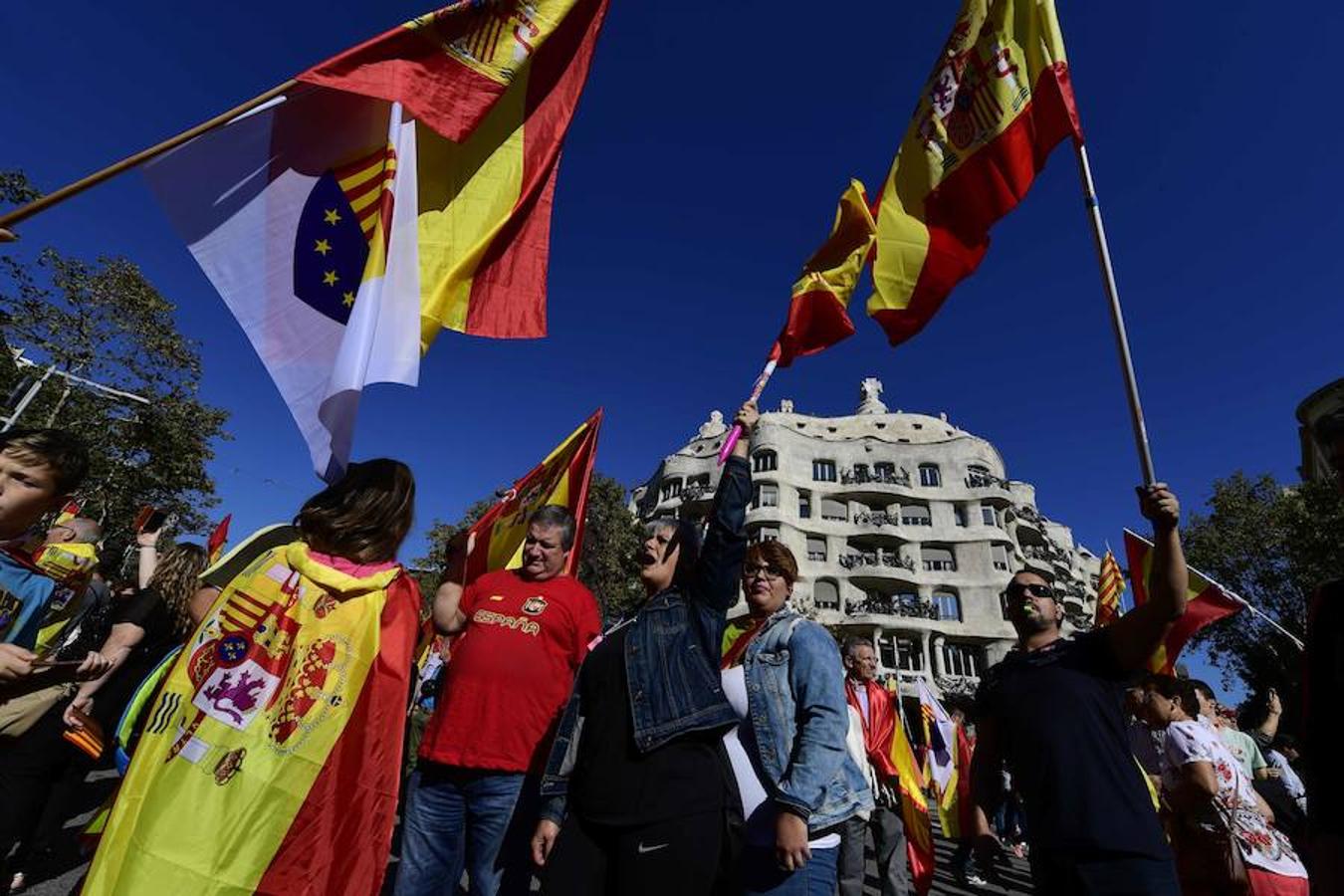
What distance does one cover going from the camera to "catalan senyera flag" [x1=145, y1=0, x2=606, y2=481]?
316cm

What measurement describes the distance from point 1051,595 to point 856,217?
2817mm

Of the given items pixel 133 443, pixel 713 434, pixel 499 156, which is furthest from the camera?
pixel 713 434

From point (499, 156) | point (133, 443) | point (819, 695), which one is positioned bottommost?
point (819, 695)

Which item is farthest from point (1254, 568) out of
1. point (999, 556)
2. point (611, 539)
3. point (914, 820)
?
point (914, 820)

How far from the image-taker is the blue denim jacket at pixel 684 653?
2391 mm

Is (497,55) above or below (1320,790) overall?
above

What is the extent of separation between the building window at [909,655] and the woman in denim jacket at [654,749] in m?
40.9

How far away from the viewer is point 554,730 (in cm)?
312

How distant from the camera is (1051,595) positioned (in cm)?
306

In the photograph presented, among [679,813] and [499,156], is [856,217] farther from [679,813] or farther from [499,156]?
[679,813]

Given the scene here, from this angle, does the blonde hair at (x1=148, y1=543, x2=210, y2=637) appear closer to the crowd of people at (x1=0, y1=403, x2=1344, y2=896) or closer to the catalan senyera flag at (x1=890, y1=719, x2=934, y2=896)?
the crowd of people at (x1=0, y1=403, x2=1344, y2=896)

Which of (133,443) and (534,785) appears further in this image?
(133,443)

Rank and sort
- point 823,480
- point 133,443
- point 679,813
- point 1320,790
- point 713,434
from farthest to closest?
point 713,434
point 823,480
point 133,443
point 679,813
point 1320,790

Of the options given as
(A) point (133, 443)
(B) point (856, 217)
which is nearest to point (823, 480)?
(A) point (133, 443)
